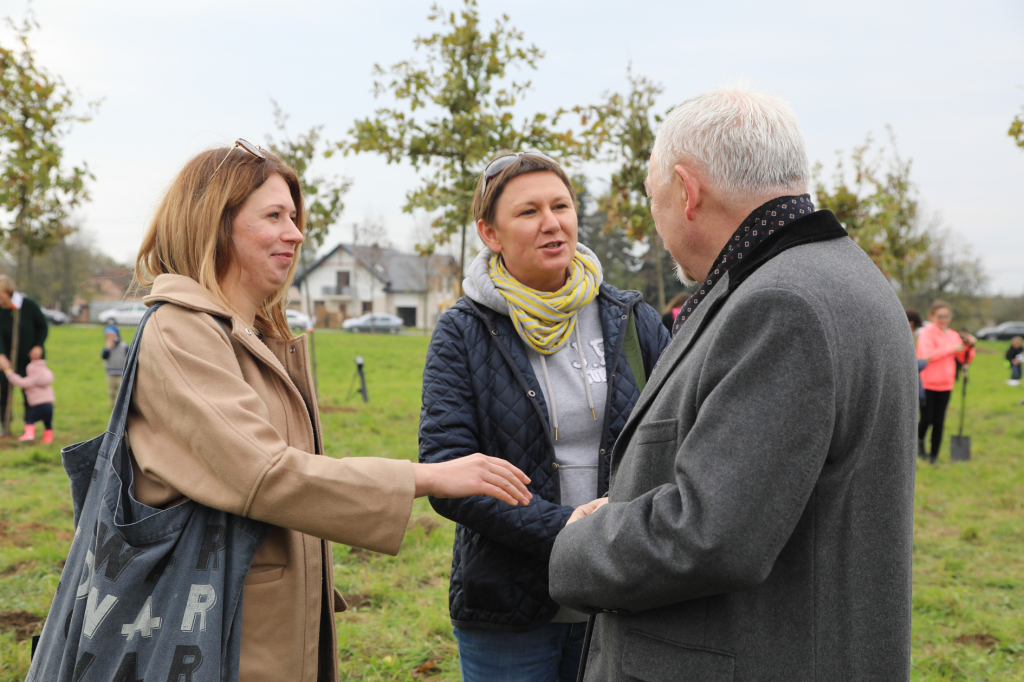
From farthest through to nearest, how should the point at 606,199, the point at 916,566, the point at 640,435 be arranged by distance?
the point at 606,199
the point at 916,566
the point at 640,435

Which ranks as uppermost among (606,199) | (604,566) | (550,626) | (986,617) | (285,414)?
(606,199)

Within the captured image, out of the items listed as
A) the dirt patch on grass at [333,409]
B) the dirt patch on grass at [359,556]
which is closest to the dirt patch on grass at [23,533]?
the dirt patch on grass at [359,556]

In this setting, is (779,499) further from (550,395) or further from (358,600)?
(358,600)

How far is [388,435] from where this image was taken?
10.2m

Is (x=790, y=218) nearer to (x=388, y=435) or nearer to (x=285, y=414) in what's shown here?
(x=285, y=414)

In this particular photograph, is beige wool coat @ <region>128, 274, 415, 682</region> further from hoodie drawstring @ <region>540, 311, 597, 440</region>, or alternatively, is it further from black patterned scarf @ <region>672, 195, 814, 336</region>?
black patterned scarf @ <region>672, 195, 814, 336</region>

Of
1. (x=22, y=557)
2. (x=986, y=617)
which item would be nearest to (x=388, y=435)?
(x=22, y=557)

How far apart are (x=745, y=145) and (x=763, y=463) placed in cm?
67

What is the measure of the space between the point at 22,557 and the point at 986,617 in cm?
655

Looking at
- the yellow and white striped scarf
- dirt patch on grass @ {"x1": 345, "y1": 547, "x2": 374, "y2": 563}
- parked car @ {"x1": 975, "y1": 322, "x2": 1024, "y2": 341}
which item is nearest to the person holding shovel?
dirt patch on grass @ {"x1": 345, "y1": 547, "x2": 374, "y2": 563}

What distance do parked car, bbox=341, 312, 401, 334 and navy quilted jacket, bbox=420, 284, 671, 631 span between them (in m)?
44.7

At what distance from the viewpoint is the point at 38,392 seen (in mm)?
9375

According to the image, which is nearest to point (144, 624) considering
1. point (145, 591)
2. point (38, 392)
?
point (145, 591)

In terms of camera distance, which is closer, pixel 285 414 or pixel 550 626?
pixel 285 414
